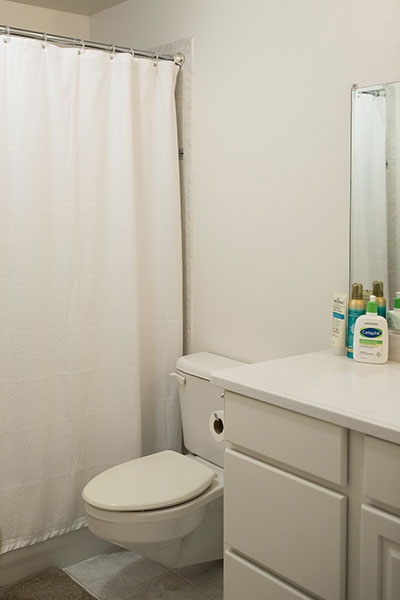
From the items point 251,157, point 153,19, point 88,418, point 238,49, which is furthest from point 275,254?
point 153,19

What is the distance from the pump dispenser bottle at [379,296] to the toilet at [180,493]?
26.5 inches

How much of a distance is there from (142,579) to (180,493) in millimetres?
563

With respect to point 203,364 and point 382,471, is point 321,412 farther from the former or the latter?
point 203,364

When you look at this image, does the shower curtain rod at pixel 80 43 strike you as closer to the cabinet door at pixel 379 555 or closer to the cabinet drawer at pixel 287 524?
the cabinet drawer at pixel 287 524

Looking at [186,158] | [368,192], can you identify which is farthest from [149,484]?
[186,158]

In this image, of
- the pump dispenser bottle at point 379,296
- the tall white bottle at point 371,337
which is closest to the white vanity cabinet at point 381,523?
the tall white bottle at point 371,337

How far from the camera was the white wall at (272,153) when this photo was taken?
1988 mm

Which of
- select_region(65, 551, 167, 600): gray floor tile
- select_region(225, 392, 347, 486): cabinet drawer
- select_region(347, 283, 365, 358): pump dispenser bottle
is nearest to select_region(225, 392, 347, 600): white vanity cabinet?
select_region(225, 392, 347, 486): cabinet drawer

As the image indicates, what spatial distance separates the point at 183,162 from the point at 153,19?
25.0 inches

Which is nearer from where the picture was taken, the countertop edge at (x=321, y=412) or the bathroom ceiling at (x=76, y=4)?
the countertop edge at (x=321, y=412)

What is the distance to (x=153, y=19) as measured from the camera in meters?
2.69

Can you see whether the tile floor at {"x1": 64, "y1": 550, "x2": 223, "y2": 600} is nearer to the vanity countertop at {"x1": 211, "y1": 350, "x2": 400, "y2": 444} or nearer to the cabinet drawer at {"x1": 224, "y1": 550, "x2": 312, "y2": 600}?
the cabinet drawer at {"x1": 224, "y1": 550, "x2": 312, "y2": 600}

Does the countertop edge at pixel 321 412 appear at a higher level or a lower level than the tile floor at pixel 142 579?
higher

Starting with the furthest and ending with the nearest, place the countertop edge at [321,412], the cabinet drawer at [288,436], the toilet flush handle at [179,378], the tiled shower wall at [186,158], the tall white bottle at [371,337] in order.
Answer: the tiled shower wall at [186,158]
the toilet flush handle at [179,378]
the tall white bottle at [371,337]
the cabinet drawer at [288,436]
the countertop edge at [321,412]
